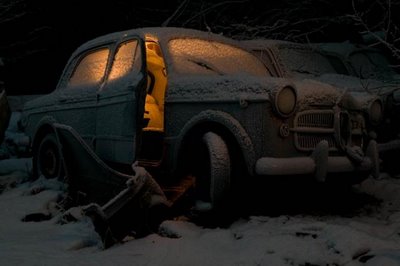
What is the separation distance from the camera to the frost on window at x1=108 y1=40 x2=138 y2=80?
530cm

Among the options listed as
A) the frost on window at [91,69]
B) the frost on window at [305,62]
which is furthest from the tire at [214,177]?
the frost on window at [305,62]

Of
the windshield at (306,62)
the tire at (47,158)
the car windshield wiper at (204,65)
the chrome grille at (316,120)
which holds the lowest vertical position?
the tire at (47,158)

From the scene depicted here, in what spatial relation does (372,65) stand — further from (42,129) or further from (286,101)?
(42,129)

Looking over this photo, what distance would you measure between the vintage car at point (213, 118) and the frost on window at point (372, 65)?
322 cm

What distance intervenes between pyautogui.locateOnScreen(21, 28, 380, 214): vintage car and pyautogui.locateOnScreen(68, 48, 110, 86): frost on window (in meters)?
0.02

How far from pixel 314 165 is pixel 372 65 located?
522 centimetres

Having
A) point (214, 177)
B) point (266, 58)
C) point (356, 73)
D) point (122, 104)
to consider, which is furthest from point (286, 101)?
point (356, 73)

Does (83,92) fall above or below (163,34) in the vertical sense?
below

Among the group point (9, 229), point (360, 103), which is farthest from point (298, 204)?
point (9, 229)

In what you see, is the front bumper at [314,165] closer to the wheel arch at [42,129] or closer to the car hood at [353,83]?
the car hood at [353,83]

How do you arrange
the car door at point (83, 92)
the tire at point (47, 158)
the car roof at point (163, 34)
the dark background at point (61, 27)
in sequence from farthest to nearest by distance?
the dark background at point (61, 27)
the tire at point (47, 158)
the car door at point (83, 92)
the car roof at point (163, 34)

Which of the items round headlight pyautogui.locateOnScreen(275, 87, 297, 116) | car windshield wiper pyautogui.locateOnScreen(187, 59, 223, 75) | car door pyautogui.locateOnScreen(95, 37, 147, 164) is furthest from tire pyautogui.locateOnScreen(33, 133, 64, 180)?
round headlight pyautogui.locateOnScreen(275, 87, 297, 116)

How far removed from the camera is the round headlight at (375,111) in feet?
16.4

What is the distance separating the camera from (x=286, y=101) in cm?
406
